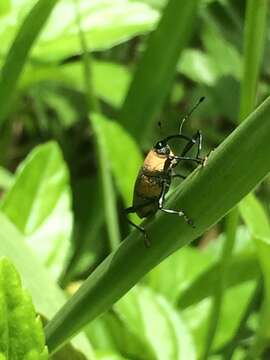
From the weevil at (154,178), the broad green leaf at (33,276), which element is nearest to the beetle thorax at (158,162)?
the weevil at (154,178)

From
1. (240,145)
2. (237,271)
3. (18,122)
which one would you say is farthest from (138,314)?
(18,122)

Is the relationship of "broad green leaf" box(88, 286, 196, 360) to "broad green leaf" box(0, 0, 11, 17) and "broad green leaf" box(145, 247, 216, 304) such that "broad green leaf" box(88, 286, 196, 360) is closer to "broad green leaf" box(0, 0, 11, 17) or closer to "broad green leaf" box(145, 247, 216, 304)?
"broad green leaf" box(145, 247, 216, 304)

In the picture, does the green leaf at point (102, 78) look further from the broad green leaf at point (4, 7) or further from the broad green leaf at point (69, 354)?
the broad green leaf at point (69, 354)

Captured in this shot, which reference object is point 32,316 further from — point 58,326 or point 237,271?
point 237,271

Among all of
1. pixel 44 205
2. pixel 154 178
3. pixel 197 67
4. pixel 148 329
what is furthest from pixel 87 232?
pixel 154 178

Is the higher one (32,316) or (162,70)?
(32,316)

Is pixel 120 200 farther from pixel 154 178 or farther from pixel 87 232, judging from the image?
pixel 154 178

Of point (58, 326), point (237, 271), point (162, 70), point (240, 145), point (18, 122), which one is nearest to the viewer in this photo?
point (240, 145)
